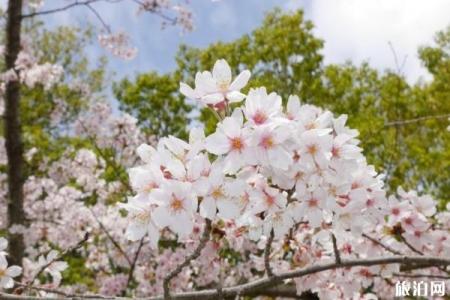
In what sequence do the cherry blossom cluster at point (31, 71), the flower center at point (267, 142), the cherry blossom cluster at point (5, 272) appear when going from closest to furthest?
the flower center at point (267, 142)
the cherry blossom cluster at point (5, 272)
the cherry blossom cluster at point (31, 71)

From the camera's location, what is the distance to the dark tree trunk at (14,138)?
544 cm

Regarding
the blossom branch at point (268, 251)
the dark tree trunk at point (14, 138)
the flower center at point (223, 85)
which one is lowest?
the blossom branch at point (268, 251)

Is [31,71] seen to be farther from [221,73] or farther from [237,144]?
[237,144]

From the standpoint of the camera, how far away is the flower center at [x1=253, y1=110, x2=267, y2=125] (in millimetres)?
1547

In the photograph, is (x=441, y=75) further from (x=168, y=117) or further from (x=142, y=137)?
(x=142, y=137)

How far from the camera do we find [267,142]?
1492mm

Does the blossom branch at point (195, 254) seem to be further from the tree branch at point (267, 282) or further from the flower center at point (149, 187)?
the flower center at point (149, 187)

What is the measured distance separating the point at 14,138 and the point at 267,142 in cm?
455

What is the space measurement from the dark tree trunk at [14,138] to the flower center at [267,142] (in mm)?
4471

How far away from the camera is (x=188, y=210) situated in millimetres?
1531

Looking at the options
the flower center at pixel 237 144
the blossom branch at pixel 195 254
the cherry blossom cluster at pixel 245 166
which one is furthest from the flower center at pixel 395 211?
the flower center at pixel 237 144

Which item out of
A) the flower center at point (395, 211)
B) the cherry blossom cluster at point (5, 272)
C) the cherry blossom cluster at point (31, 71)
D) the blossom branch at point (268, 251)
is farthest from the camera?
the cherry blossom cluster at point (31, 71)

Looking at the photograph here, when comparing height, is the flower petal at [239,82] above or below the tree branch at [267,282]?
above

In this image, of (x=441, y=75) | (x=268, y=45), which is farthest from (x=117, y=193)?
(x=441, y=75)
